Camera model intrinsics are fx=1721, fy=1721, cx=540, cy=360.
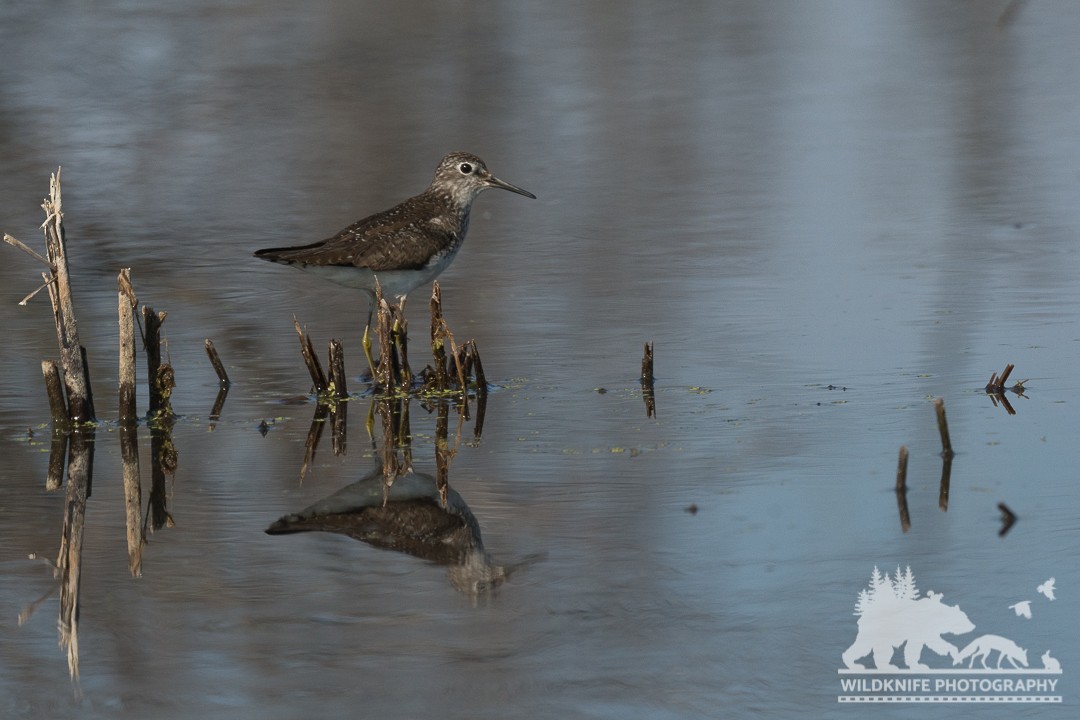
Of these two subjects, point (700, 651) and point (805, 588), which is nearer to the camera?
point (700, 651)

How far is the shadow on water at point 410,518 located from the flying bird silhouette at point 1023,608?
1.62 m

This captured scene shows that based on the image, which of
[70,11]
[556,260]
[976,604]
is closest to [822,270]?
[556,260]

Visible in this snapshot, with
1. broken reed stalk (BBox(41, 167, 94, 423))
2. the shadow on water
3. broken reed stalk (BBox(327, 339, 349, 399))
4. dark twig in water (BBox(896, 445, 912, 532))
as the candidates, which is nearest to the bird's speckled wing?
broken reed stalk (BBox(327, 339, 349, 399))

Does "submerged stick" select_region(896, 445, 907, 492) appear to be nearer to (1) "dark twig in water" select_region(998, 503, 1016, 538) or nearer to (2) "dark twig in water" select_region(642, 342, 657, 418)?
(1) "dark twig in water" select_region(998, 503, 1016, 538)

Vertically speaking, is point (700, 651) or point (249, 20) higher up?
point (249, 20)

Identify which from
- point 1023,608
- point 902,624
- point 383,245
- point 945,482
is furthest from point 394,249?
point 1023,608

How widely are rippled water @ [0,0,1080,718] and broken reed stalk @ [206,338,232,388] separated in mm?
124

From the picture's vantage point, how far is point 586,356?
914 centimetres

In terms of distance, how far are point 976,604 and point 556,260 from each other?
6.44 metres

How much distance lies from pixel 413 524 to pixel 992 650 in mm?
2287

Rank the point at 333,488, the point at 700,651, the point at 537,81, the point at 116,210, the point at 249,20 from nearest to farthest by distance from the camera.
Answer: the point at 700,651
the point at 333,488
the point at 116,210
the point at 537,81
the point at 249,20

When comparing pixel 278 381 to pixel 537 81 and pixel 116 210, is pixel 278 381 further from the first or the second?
pixel 537 81

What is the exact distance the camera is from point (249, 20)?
74.9 ft

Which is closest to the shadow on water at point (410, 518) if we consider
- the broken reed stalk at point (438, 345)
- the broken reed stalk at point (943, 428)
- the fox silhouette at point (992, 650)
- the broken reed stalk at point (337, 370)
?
the broken reed stalk at point (337, 370)
